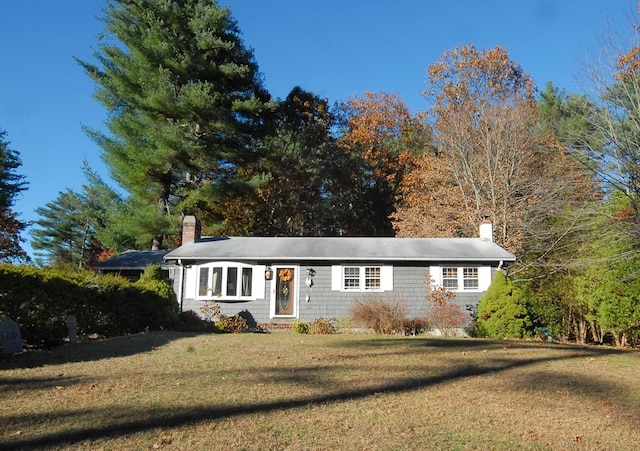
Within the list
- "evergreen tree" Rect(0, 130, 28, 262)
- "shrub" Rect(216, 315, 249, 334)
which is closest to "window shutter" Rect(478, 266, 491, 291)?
"shrub" Rect(216, 315, 249, 334)

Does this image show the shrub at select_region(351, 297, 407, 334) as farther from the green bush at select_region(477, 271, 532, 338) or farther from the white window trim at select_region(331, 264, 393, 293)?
the green bush at select_region(477, 271, 532, 338)

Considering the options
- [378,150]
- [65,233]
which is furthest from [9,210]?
[378,150]

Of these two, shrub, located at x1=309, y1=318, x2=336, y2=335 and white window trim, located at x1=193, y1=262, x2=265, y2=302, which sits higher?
white window trim, located at x1=193, y1=262, x2=265, y2=302

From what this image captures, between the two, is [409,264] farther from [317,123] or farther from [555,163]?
[317,123]

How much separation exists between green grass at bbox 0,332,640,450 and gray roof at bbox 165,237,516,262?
7.42 meters

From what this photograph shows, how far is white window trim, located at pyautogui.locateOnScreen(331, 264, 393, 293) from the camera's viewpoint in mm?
18281

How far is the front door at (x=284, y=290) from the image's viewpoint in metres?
18.4

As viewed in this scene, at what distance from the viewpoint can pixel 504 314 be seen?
15.3 meters

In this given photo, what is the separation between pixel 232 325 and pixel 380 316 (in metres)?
4.71

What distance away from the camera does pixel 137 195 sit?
2669 cm

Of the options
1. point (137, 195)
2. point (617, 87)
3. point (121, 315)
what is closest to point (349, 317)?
point (121, 315)

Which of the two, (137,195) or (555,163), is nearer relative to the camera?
(555,163)

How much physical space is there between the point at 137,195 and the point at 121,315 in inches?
556

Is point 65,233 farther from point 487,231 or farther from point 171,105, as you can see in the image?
point 487,231
